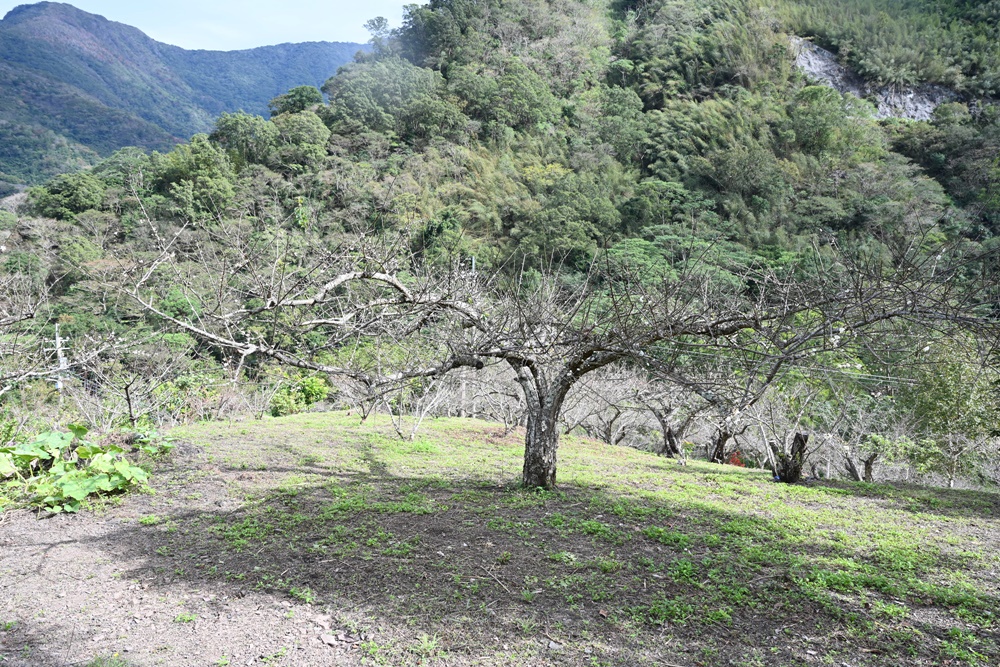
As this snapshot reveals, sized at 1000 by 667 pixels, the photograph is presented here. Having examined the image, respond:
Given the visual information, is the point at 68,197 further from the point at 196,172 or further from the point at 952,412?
the point at 952,412

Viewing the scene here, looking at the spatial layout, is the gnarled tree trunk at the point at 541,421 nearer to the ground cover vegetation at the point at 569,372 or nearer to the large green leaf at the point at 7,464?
the ground cover vegetation at the point at 569,372

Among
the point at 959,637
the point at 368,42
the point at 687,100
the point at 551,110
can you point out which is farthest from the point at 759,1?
the point at 959,637

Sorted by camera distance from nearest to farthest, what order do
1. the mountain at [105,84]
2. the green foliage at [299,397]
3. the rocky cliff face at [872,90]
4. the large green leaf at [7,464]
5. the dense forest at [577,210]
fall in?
the large green leaf at [7,464] → the dense forest at [577,210] → the green foliage at [299,397] → the rocky cliff face at [872,90] → the mountain at [105,84]

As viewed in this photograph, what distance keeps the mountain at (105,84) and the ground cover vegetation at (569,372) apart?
17133 mm

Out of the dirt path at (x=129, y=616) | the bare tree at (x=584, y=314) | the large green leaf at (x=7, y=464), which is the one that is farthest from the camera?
the large green leaf at (x=7, y=464)

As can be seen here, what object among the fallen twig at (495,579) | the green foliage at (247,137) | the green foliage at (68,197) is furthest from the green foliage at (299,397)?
the green foliage at (247,137)

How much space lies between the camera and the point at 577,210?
27.0 m

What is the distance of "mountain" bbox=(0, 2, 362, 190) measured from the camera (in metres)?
39.5

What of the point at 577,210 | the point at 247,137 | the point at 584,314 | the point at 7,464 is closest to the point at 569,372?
the point at 584,314

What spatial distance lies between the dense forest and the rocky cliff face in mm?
728

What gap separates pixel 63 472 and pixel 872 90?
1753 inches

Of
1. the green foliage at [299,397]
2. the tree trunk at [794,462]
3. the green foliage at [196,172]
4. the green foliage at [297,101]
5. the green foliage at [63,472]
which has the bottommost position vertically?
the green foliage at [299,397]

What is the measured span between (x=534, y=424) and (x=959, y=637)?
10.1ft

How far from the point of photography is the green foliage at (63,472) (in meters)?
4.34
